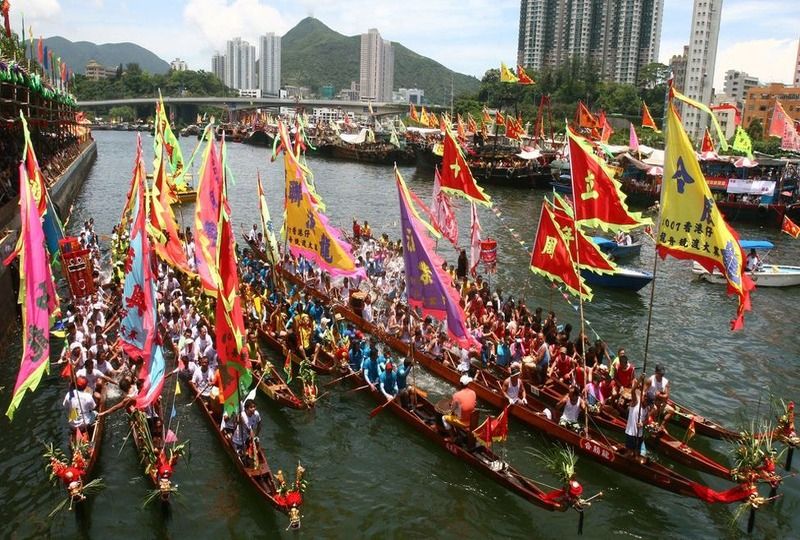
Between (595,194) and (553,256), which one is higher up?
(595,194)

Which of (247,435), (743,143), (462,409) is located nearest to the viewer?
(247,435)

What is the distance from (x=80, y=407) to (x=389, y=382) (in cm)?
766

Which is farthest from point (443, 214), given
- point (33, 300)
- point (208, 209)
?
point (33, 300)

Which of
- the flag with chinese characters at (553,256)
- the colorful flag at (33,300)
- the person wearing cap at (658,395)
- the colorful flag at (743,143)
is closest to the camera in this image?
the colorful flag at (33,300)

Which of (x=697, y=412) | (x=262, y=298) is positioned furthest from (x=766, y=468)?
(x=262, y=298)

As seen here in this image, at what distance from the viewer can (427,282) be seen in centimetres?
1520

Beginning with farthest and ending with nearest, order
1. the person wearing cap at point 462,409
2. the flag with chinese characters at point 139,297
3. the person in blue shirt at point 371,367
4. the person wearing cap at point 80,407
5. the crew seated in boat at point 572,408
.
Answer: the person in blue shirt at point 371,367
the crew seated in boat at point 572,408
the person wearing cap at point 462,409
the person wearing cap at point 80,407
the flag with chinese characters at point 139,297

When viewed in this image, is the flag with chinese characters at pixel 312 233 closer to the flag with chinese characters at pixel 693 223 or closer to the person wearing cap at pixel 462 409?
the person wearing cap at pixel 462 409

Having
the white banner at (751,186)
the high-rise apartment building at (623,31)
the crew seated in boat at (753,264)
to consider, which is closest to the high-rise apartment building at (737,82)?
the high-rise apartment building at (623,31)

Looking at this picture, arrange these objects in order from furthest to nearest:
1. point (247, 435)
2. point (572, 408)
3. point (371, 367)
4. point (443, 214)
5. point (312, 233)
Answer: point (443, 214)
point (312, 233)
point (371, 367)
point (572, 408)
point (247, 435)

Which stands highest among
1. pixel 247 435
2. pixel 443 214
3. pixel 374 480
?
pixel 443 214

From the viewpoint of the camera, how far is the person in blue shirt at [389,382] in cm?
1769

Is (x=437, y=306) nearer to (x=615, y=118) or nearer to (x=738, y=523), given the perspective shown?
(x=738, y=523)

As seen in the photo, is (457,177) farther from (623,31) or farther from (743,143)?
(623,31)
